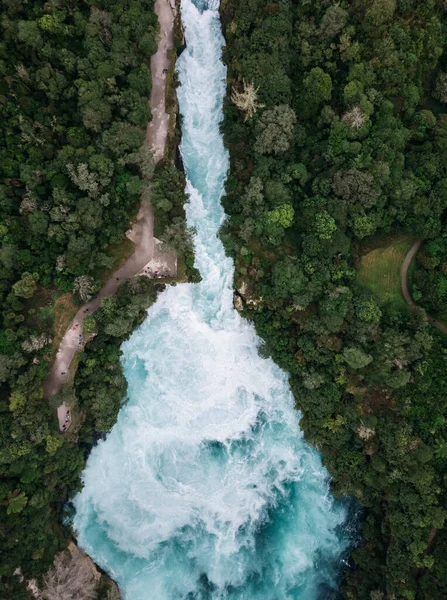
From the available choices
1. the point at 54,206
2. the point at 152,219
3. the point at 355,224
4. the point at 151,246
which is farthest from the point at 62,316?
the point at 355,224

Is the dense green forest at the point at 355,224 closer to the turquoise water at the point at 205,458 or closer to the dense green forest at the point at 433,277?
the dense green forest at the point at 433,277

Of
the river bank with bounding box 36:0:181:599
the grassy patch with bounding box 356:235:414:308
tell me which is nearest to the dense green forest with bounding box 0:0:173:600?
the river bank with bounding box 36:0:181:599

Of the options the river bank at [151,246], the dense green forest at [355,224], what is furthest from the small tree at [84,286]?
the dense green forest at [355,224]

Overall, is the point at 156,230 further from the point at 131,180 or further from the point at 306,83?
the point at 306,83

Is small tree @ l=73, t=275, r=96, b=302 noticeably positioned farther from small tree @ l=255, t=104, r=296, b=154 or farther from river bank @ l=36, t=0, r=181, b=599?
small tree @ l=255, t=104, r=296, b=154

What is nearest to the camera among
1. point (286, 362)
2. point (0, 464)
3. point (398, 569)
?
point (0, 464)

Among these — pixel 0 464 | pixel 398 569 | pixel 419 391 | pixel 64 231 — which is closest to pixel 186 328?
pixel 64 231
